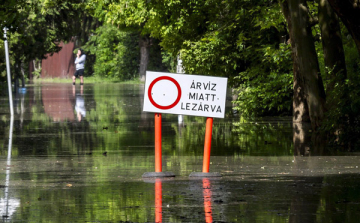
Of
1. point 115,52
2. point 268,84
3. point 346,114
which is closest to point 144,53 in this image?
point 115,52

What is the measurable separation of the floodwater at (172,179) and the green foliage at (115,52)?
154ft

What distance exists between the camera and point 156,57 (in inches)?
2635

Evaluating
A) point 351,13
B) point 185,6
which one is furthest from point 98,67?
point 351,13

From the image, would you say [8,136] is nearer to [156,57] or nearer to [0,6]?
[0,6]

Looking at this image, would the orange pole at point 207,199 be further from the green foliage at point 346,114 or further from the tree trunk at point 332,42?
the tree trunk at point 332,42

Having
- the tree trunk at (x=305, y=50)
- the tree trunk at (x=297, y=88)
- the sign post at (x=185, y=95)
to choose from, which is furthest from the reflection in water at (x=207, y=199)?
the tree trunk at (x=297, y=88)

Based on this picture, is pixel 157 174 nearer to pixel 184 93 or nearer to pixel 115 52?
pixel 184 93

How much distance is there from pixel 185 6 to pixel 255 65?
5038 millimetres

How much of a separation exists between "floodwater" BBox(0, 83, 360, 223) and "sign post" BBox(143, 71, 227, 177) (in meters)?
0.82

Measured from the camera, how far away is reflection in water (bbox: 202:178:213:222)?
298 inches

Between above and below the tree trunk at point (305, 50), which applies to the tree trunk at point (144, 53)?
above

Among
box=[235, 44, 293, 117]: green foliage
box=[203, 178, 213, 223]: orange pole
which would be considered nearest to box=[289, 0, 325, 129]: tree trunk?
box=[235, 44, 293, 117]: green foliage

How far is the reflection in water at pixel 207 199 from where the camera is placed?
7.58 metres

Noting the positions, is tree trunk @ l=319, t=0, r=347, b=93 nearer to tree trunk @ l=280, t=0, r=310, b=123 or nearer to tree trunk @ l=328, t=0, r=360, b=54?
tree trunk @ l=280, t=0, r=310, b=123
